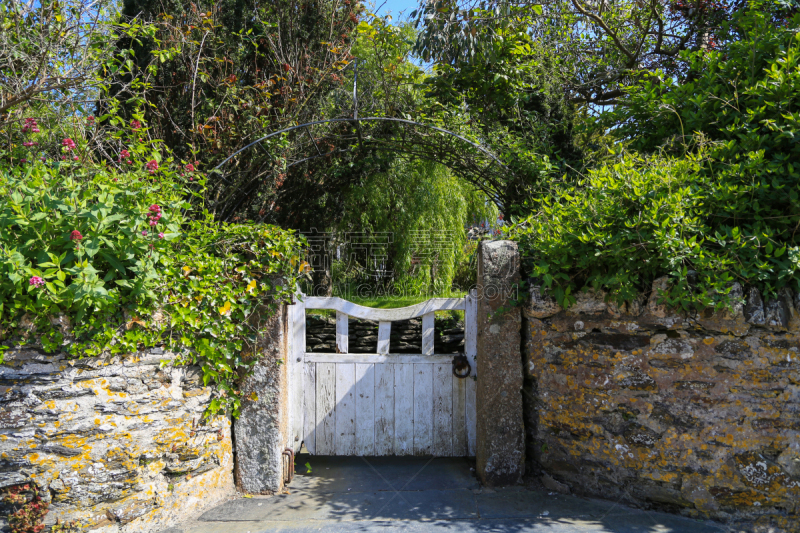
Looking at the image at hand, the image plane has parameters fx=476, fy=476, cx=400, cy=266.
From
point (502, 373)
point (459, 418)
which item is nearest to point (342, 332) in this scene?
point (459, 418)

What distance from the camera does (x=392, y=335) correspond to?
455cm

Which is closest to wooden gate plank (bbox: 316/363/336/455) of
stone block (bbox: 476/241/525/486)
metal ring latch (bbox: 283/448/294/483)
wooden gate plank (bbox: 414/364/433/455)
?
metal ring latch (bbox: 283/448/294/483)

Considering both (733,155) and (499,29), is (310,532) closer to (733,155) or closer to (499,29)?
(733,155)

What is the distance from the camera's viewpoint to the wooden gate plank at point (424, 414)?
4.15 meters

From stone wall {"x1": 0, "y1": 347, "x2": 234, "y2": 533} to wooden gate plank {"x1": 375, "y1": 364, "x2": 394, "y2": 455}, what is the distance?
150cm

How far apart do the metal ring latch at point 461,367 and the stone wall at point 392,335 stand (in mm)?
376

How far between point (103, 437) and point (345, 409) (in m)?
1.91

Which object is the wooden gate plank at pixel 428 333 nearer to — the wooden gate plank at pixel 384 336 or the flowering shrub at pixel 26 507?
the wooden gate plank at pixel 384 336

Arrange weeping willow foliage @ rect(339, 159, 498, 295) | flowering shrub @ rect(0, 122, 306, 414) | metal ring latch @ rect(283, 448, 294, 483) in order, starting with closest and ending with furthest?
flowering shrub @ rect(0, 122, 306, 414), metal ring latch @ rect(283, 448, 294, 483), weeping willow foliage @ rect(339, 159, 498, 295)

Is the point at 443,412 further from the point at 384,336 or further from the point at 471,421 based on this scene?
the point at 384,336

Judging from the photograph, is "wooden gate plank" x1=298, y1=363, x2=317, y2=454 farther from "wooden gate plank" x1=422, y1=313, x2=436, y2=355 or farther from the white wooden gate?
"wooden gate plank" x1=422, y1=313, x2=436, y2=355

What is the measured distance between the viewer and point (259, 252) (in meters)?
3.37

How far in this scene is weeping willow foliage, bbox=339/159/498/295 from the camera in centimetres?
759

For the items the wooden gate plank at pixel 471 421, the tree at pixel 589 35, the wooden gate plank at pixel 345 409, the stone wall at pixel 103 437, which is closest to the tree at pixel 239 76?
the tree at pixel 589 35
